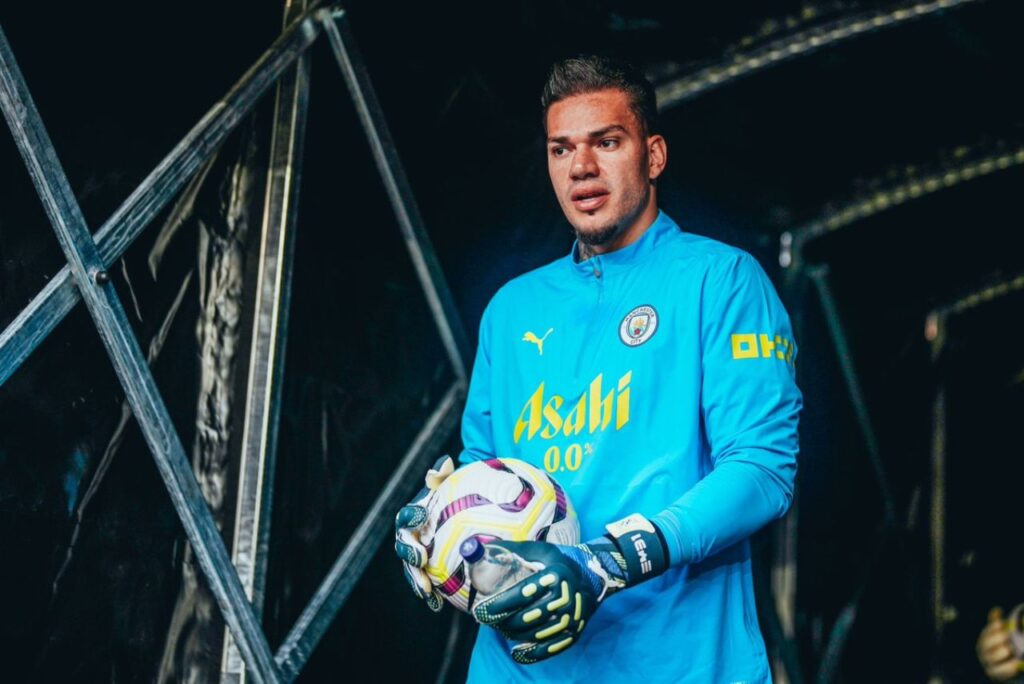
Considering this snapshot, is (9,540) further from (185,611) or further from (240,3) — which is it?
(240,3)

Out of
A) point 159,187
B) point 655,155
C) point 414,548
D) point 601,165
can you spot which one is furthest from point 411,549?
point 159,187

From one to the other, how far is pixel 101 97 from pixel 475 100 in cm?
152

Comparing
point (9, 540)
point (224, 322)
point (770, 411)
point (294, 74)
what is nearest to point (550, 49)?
point (294, 74)

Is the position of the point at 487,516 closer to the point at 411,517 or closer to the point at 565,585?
the point at 411,517

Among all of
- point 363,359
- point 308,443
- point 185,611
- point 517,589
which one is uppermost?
point 363,359

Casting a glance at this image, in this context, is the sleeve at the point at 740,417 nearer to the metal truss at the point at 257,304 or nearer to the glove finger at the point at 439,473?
the glove finger at the point at 439,473

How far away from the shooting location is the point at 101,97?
3039 mm

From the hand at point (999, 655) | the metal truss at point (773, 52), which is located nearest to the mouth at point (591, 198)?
the metal truss at point (773, 52)

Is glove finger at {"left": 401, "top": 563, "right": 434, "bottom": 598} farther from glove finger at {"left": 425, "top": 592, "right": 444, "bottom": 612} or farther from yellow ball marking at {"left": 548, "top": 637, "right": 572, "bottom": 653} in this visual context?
yellow ball marking at {"left": 548, "top": 637, "right": 572, "bottom": 653}

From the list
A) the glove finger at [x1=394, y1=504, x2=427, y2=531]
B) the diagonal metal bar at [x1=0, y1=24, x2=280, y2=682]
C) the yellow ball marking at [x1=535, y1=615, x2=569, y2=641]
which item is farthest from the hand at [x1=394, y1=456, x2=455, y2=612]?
the diagonal metal bar at [x1=0, y1=24, x2=280, y2=682]

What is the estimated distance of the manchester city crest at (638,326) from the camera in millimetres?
2707

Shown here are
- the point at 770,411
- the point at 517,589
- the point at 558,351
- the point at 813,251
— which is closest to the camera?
the point at 517,589

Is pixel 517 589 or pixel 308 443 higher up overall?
pixel 308 443

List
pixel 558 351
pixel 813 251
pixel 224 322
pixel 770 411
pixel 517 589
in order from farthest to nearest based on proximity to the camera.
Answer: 1. pixel 813 251
2. pixel 224 322
3. pixel 558 351
4. pixel 770 411
5. pixel 517 589
